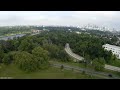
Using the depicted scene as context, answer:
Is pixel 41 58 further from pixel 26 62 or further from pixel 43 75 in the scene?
pixel 43 75

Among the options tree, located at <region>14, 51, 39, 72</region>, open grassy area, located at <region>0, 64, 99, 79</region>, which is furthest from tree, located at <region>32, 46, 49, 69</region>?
open grassy area, located at <region>0, 64, 99, 79</region>

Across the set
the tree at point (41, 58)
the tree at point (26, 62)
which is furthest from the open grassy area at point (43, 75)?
the tree at point (41, 58)

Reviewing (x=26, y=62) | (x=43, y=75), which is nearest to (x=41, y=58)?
(x=26, y=62)

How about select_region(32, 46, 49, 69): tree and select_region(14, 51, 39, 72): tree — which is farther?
select_region(32, 46, 49, 69): tree

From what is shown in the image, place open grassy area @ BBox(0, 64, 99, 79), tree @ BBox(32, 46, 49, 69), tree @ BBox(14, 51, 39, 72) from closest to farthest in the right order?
1. open grassy area @ BBox(0, 64, 99, 79)
2. tree @ BBox(14, 51, 39, 72)
3. tree @ BBox(32, 46, 49, 69)

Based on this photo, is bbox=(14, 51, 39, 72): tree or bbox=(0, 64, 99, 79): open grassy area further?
bbox=(14, 51, 39, 72): tree

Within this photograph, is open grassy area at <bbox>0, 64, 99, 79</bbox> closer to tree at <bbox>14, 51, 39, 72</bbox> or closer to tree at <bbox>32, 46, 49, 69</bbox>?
tree at <bbox>14, 51, 39, 72</bbox>

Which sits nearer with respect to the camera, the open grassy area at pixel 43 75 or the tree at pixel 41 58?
the open grassy area at pixel 43 75

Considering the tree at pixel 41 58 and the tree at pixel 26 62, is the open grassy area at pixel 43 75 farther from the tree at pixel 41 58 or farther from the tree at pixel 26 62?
the tree at pixel 41 58

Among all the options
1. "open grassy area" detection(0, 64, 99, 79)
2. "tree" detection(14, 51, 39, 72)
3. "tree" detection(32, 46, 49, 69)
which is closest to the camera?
"open grassy area" detection(0, 64, 99, 79)
